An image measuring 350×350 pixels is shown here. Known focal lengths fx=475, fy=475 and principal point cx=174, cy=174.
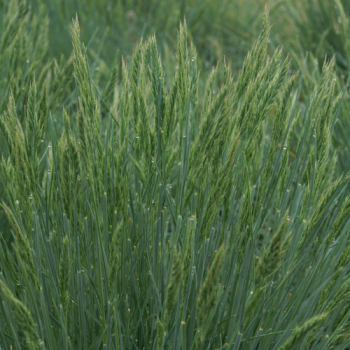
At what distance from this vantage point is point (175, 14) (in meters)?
4.03

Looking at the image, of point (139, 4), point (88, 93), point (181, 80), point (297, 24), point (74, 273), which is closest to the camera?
point (88, 93)

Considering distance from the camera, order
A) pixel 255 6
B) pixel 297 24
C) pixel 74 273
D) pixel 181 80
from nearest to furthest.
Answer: pixel 181 80 → pixel 74 273 → pixel 297 24 → pixel 255 6

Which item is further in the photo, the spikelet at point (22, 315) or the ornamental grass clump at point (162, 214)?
the ornamental grass clump at point (162, 214)

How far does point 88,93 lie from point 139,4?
12.1 feet

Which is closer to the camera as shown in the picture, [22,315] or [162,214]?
[22,315]

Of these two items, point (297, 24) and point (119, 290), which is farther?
point (297, 24)

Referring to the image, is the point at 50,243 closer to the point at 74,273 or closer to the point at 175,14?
the point at 74,273

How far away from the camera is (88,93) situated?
3.44 ft

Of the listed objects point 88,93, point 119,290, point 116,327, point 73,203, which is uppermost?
point 88,93

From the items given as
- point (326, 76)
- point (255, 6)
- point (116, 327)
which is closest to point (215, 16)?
point (255, 6)

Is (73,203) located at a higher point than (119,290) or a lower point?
higher

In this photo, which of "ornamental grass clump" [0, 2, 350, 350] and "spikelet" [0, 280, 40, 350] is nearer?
"spikelet" [0, 280, 40, 350]

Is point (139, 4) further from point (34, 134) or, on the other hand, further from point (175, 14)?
point (34, 134)

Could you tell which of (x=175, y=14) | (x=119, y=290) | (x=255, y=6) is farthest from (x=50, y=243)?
(x=255, y=6)
